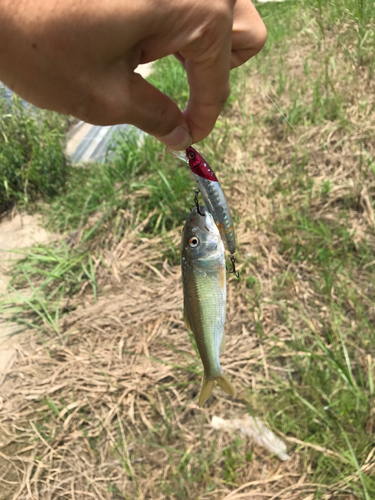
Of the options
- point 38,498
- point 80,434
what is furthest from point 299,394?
point 38,498

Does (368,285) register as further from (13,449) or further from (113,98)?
Answer: (13,449)

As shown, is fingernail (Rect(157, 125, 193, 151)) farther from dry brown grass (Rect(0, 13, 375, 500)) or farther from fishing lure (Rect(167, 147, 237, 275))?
dry brown grass (Rect(0, 13, 375, 500))

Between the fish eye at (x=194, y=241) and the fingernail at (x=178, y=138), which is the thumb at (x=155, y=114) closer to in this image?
the fingernail at (x=178, y=138)

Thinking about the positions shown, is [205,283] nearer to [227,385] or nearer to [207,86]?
[227,385]

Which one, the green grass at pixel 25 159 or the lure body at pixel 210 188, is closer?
the lure body at pixel 210 188

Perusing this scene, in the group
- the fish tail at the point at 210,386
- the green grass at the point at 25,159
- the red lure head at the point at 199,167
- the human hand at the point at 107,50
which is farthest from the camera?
the green grass at the point at 25,159

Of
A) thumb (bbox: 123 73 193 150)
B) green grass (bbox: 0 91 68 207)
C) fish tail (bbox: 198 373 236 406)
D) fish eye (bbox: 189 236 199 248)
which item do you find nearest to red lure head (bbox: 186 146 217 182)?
thumb (bbox: 123 73 193 150)

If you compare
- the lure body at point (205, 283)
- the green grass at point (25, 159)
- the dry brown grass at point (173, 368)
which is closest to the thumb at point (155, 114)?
the lure body at point (205, 283)
